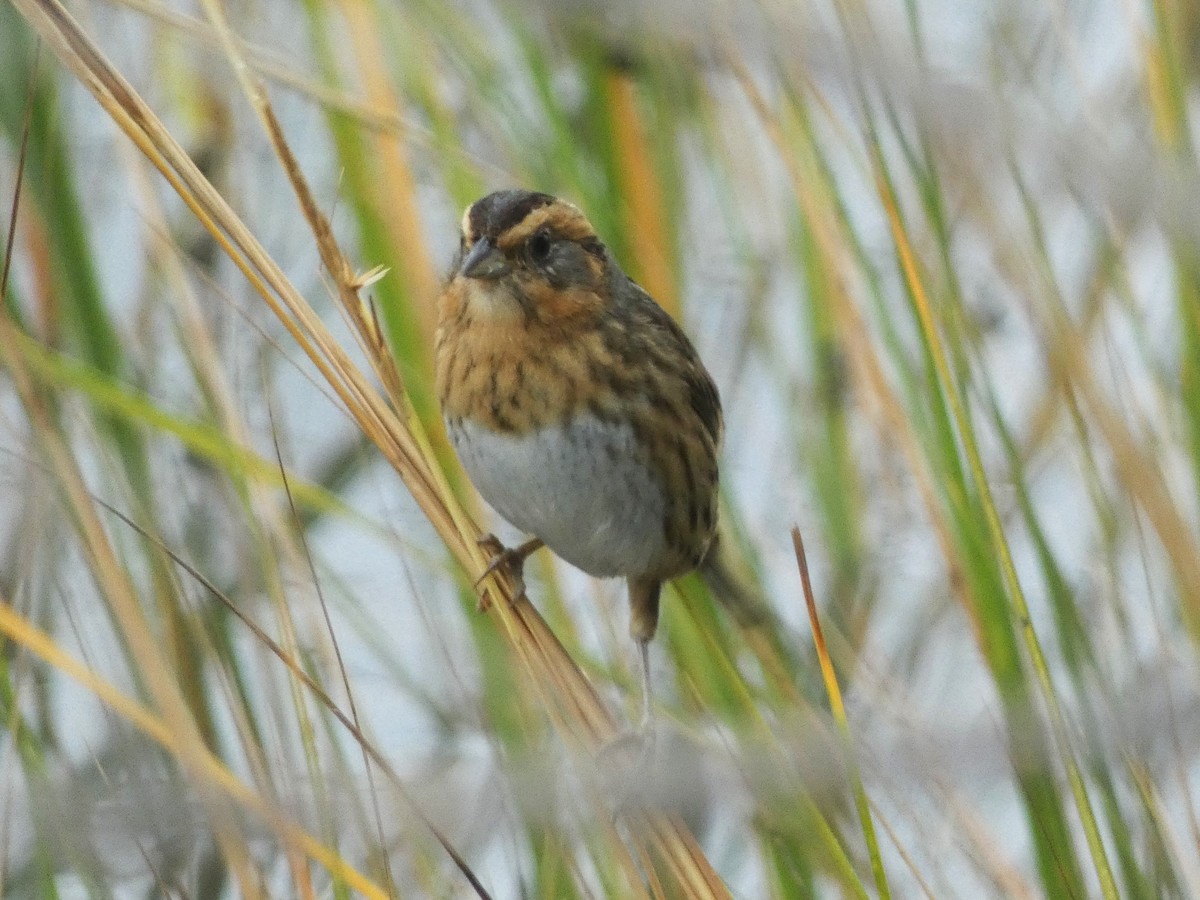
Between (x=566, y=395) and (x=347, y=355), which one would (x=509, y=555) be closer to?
(x=566, y=395)

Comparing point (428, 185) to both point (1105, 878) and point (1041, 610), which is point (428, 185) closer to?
point (1041, 610)

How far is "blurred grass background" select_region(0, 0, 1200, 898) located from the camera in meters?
1.85

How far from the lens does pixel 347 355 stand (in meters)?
1.82

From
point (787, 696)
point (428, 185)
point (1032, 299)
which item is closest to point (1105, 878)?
point (787, 696)

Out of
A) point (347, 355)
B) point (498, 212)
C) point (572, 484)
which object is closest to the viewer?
point (347, 355)

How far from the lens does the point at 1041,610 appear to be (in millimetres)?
3252

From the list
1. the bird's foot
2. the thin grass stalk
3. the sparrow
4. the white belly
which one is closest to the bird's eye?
the sparrow

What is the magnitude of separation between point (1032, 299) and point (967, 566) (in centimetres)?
38

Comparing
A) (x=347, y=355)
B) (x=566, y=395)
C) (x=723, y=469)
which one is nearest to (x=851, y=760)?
(x=347, y=355)

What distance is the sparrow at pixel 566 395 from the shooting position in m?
2.56

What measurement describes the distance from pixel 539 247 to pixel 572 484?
1.19ft

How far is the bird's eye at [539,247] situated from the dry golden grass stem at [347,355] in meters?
0.69

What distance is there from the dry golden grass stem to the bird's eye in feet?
2.26

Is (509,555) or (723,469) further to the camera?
(509,555)
